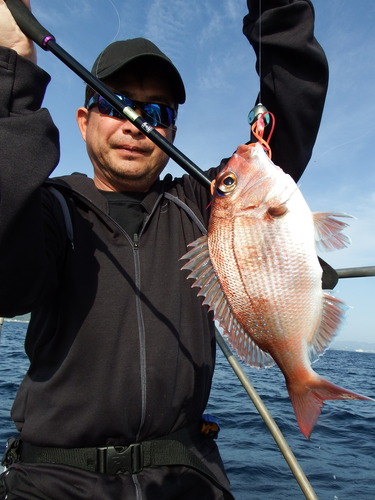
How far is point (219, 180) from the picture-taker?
81.7 inches

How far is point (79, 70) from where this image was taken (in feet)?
6.76

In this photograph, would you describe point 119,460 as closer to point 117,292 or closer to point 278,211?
point 117,292

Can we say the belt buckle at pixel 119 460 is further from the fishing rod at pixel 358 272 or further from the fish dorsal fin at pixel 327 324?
the fishing rod at pixel 358 272

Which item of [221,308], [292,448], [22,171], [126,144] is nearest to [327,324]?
[221,308]

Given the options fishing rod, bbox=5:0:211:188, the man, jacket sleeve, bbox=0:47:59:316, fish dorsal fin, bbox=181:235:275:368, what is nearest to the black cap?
the man

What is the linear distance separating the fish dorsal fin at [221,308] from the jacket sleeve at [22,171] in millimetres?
721

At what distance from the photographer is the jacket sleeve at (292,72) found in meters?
2.47

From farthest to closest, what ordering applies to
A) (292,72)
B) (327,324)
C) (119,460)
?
(292,72)
(119,460)
(327,324)

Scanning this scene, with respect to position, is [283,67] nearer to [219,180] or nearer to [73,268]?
[219,180]

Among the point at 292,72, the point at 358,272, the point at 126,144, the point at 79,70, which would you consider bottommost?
the point at 358,272

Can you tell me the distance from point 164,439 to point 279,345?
968 mm

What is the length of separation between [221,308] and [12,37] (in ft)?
5.30

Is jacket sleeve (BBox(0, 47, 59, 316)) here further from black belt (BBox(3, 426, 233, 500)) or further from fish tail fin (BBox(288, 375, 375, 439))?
fish tail fin (BBox(288, 375, 375, 439))

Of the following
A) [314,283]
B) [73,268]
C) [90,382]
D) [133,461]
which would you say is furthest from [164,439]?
[314,283]
